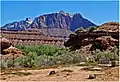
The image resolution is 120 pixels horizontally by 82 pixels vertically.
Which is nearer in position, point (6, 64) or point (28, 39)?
point (6, 64)

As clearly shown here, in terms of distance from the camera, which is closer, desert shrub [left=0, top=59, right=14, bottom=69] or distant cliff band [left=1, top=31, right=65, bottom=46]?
desert shrub [left=0, top=59, right=14, bottom=69]

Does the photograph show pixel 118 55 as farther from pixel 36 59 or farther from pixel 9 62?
pixel 9 62

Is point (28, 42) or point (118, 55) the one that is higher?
point (28, 42)

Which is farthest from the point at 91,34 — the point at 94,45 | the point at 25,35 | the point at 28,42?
Result: the point at 25,35

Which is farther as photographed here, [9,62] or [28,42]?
[28,42]

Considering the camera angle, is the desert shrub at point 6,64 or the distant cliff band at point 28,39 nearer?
the desert shrub at point 6,64

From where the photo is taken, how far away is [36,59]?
144ft

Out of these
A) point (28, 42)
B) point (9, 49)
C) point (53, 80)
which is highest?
point (28, 42)

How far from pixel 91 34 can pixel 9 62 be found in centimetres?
2759

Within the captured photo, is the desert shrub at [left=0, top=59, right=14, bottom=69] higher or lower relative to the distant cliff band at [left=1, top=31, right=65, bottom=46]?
lower

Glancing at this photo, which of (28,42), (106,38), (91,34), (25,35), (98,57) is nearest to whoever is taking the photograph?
(98,57)

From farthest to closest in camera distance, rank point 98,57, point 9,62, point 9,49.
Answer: point 9,49
point 98,57
point 9,62

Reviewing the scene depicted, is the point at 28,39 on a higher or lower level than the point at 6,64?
higher

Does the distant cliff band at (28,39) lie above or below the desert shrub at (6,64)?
above
